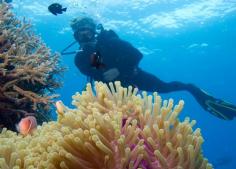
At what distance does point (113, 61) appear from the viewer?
953cm

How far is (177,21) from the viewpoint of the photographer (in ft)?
85.4

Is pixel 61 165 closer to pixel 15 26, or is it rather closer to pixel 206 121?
pixel 15 26

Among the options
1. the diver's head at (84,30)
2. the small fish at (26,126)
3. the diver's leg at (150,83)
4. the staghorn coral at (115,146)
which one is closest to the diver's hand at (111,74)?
the diver's leg at (150,83)

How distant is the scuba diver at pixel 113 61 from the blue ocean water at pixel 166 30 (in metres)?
2.78

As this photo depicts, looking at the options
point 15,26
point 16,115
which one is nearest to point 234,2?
point 15,26

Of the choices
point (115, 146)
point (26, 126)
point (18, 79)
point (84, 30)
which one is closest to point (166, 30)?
point (84, 30)

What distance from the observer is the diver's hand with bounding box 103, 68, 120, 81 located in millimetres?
8781

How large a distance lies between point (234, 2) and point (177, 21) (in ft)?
15.9

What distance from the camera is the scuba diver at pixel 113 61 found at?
9086mm

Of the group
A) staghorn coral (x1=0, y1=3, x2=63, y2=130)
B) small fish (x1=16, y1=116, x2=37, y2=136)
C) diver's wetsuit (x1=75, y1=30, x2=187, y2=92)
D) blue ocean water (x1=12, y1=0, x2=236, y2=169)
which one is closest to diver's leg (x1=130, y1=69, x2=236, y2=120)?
diver's wetsuit (x1=75, y1=30, x2=187, y2=92)

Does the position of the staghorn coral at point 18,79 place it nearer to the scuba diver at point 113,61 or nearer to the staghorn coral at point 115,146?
the staghorn coral at point 115,146

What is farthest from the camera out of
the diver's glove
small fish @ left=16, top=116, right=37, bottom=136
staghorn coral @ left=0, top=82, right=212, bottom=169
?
the diver's glove

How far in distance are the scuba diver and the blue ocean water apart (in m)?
2.78

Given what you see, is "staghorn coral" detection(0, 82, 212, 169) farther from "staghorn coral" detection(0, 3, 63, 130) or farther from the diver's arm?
the diver's arm
